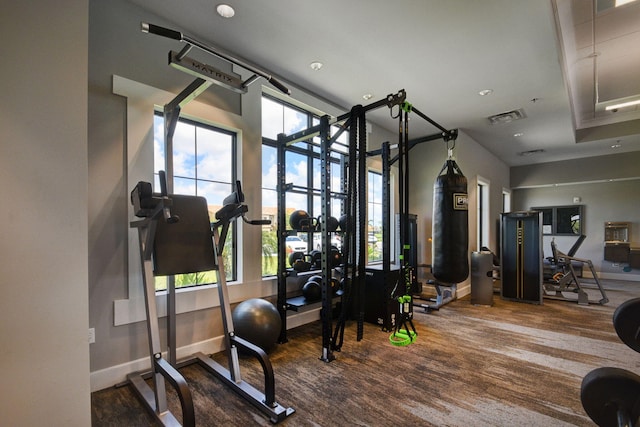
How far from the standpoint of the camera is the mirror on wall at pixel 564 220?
8.67 meters

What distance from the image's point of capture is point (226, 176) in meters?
3.22

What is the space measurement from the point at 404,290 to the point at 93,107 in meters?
3.23

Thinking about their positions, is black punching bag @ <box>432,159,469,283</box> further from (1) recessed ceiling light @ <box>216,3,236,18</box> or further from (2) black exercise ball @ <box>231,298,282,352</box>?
(1) recessed ceiling light @ <box>216,3,236,18</box>

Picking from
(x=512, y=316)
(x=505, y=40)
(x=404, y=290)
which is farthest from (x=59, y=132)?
(x=512, y=316)

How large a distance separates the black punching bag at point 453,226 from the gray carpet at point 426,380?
2.75 feet

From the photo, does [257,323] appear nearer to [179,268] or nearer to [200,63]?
[179,268]

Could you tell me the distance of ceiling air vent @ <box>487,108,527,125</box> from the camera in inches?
190

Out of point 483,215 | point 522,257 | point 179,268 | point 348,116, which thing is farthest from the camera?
point 483,215

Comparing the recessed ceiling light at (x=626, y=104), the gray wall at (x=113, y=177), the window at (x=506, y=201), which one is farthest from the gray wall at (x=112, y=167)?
the window at (x=506, y=201)

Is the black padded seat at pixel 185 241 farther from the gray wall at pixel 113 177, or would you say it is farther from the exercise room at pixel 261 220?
the gray wall at pixel 113 177

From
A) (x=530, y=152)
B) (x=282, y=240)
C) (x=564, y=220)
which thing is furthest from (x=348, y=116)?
(x=564, y=220)

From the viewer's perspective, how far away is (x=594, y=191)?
334 inches

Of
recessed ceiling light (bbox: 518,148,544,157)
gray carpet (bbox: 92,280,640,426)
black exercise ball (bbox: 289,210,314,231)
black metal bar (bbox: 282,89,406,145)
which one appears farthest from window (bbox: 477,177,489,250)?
black exercise ball (bbox: 289,210,314,231)

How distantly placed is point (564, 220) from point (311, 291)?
9.56 meters
